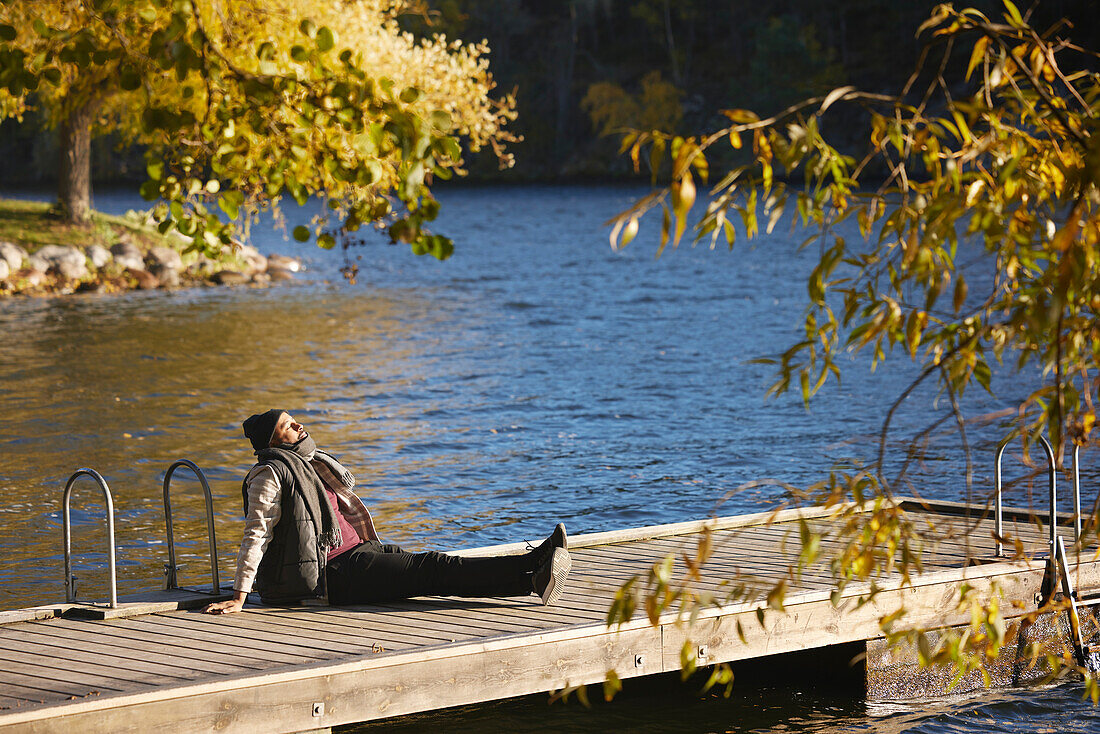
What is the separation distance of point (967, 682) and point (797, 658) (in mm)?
1126

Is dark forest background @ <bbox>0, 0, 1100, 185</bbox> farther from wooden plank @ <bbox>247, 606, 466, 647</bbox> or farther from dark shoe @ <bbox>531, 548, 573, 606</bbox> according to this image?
wooden plank @ <bbox>247, 606, 466, 647</bbox>

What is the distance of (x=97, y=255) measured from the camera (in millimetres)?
33281

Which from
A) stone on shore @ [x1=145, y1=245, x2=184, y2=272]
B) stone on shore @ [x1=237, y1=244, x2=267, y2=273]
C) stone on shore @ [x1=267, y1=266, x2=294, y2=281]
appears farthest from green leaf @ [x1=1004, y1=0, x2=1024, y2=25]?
stone on shore @ [x1=267, y1=266, x2=294, y2=281]

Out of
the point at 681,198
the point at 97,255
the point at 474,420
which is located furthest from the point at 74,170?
the point at 681,198

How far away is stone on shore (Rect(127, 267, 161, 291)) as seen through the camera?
33.2 m

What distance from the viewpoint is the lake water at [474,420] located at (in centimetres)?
1084

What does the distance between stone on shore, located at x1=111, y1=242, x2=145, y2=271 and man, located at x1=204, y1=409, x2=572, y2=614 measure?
27264 mm

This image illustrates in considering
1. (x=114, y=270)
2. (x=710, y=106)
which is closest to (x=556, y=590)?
(x=114, y=270)

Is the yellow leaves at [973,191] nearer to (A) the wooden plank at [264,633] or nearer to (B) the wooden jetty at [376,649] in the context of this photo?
(B) the wooden jetty at [376,649]

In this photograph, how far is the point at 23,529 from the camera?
497 inches

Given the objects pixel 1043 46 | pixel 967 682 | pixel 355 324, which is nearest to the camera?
pixel 1043 46

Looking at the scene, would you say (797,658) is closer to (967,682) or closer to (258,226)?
(967,682)

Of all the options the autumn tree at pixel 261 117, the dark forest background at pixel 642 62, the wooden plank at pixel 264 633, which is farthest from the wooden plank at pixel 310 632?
the dark forest background at pixel 642 62

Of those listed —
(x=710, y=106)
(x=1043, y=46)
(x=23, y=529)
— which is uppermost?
(x=710, y=106)
